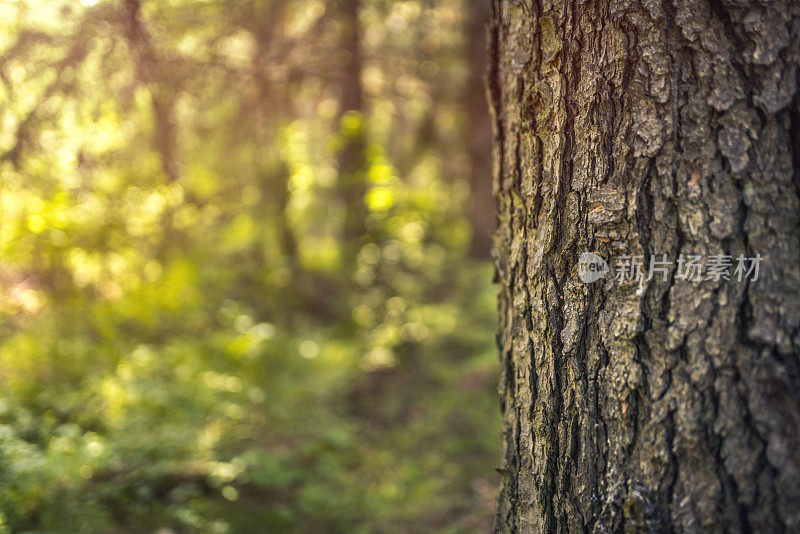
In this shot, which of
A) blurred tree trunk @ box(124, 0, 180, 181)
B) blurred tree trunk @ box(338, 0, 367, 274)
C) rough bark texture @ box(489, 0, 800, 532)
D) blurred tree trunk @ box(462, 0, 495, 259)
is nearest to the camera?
rough bark texture @ box(489, 0, 800, 532)

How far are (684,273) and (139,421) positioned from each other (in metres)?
3.71

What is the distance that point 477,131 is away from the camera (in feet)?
25.3

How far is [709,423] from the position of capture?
137 cm

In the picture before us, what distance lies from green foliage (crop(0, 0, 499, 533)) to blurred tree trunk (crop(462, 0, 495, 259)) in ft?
1.04

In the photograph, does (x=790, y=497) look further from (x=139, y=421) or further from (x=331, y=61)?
(x=331, y=61)

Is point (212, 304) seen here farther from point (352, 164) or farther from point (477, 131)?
point (477, 131)

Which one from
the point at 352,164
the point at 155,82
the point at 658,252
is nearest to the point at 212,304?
the point at 352,164

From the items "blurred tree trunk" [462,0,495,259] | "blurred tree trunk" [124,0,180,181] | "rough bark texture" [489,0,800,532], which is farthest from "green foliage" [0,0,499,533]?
"rough bark texture" [489,0,800,532]

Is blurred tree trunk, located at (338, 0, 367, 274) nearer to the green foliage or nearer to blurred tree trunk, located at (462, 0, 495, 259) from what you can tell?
the green foliage

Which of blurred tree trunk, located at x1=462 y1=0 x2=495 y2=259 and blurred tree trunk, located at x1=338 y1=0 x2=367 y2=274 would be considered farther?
blurred tree trunk, located at x1=462 y1=0 x2=495 y2=259

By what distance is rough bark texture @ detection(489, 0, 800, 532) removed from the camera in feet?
4.34

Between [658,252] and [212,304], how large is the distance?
5235 mm

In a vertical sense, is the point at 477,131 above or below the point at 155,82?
above

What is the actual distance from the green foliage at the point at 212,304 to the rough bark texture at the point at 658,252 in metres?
2.18
